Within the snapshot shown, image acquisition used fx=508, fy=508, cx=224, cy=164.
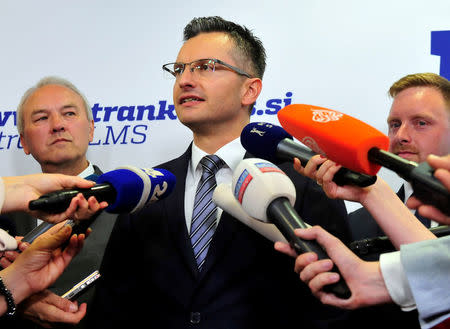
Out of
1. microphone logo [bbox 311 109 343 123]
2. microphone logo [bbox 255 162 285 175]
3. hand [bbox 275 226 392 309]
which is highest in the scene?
microphone logo [bbox 311 109 343 123]

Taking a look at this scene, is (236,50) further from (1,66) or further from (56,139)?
(1,66)

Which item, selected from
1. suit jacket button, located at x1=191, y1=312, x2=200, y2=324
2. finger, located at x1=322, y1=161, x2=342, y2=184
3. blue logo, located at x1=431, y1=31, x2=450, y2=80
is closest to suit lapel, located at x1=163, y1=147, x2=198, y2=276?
suit jacket button, located at x1=191, y1=312, x2=200, y2=324

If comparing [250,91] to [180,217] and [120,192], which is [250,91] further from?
[120,192]

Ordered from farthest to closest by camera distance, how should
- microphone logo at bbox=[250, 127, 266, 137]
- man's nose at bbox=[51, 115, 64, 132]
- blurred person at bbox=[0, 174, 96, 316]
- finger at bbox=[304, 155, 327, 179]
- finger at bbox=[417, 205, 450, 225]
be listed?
man's nose at bbox=[51, 115, 64, 132] → microphone logo at bbox=[250, 127, 266, 137] → blurred person at bbox=[0, 174, 96, 316] → finger at bbox=[304, 155, 327, 179] → finger at bbox=[417, 205, 450, 225]

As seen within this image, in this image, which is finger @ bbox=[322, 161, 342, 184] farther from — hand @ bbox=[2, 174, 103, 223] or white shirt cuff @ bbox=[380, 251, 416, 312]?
hand @ bbox=[2, 174, 103, 223]

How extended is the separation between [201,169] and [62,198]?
752 mm

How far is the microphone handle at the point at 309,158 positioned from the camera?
1.03 m

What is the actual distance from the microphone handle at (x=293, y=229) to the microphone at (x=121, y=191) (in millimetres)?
355

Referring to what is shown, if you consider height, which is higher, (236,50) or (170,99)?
(236,50)

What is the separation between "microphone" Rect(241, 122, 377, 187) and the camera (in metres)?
1.08

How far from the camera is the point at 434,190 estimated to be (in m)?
0.78

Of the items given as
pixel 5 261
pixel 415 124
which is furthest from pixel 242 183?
pixel 415 124

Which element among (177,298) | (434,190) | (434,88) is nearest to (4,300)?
(177,298)

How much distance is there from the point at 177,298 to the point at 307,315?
38 cm
